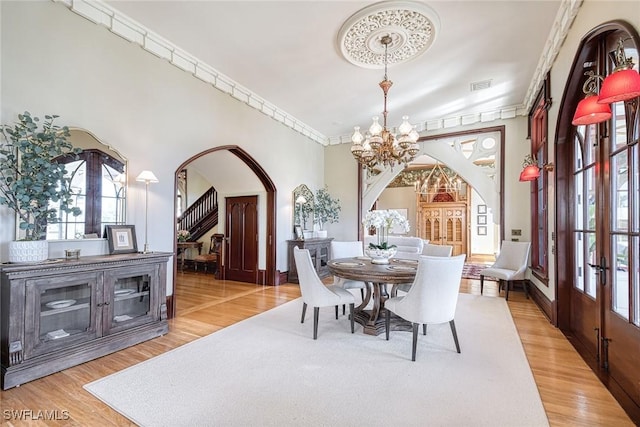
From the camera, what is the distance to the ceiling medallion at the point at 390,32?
3174 millimetres

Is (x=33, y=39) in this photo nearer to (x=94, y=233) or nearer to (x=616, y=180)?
(x=94, y=233)

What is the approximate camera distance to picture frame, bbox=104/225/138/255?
321cm

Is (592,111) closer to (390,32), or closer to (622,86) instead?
(622,86)

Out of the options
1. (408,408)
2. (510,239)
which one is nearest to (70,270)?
(408,408)

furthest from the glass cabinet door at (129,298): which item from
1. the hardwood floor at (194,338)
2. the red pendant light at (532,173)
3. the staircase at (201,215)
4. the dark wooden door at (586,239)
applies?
the red pendant light at (532,173)

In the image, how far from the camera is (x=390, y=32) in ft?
11.5

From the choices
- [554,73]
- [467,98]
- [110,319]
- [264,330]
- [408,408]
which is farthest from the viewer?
[467,98]

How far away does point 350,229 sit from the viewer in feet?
25.3

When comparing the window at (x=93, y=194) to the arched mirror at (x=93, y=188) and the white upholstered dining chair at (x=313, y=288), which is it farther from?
the white upholstered dining chair at (x=313, y=288)

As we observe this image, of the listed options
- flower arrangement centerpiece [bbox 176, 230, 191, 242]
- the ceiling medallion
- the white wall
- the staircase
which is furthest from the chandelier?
flower arrangement centerpiece [bbox 176, 230, 191, 242]

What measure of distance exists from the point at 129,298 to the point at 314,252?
12.7ft

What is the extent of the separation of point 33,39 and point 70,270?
2.19m

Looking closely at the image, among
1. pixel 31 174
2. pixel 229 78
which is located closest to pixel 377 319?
pixel 31 174

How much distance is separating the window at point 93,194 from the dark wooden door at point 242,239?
3.03 metres
